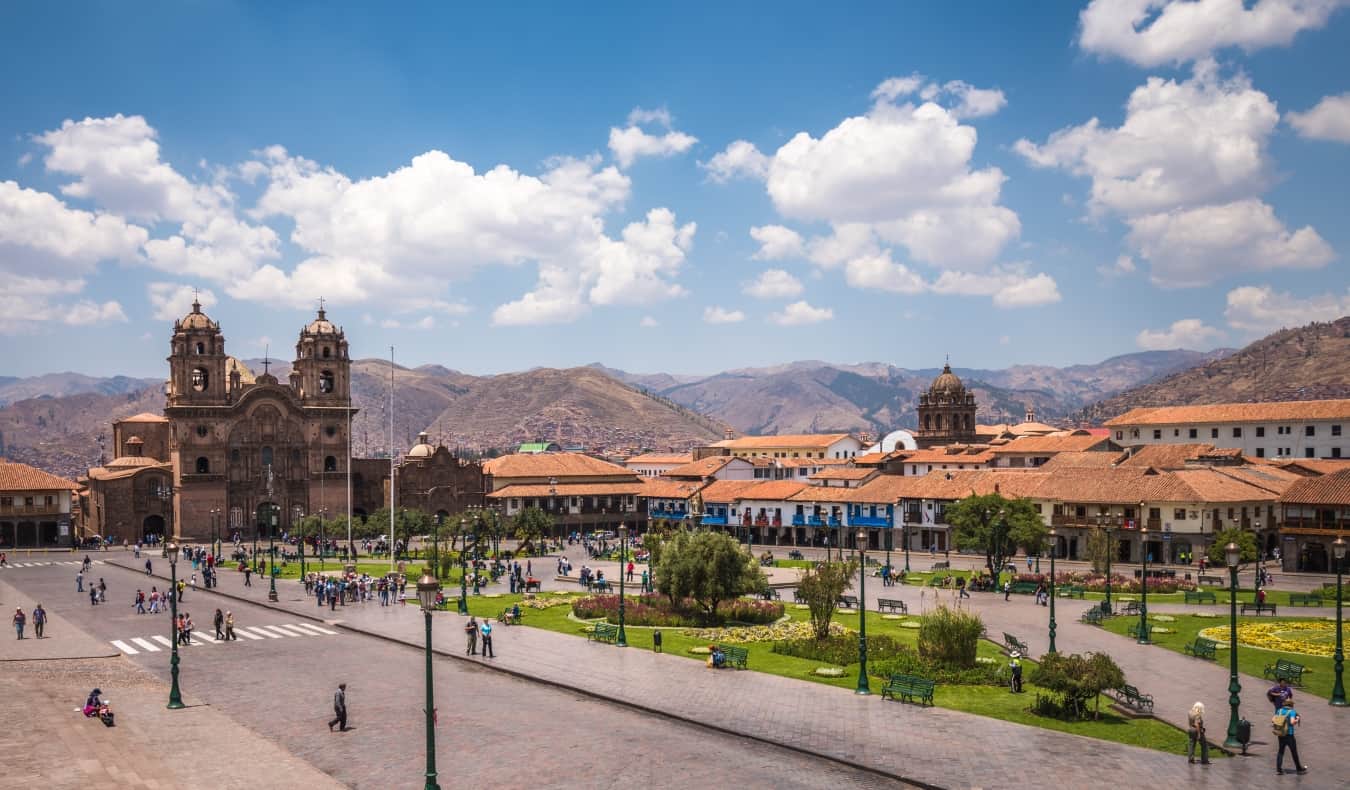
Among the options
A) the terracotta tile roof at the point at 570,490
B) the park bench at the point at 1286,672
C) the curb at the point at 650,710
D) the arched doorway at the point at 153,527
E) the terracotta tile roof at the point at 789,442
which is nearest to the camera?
the curb at the point at 650,710

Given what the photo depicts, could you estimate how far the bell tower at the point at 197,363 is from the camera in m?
93.6

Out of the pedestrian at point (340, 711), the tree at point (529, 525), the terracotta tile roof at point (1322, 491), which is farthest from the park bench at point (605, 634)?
the terracotta tile roof at point (1322, 491)

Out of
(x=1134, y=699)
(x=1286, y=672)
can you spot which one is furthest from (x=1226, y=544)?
(x=1134, y=699)

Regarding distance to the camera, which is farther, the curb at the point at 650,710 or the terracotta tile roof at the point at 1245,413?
the terracotta tile roof at the point at 1245,413

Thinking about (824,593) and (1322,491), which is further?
(1322,491)

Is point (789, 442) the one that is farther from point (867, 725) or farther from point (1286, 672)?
point (867, 725)

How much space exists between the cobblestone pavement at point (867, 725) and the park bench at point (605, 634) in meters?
0.62

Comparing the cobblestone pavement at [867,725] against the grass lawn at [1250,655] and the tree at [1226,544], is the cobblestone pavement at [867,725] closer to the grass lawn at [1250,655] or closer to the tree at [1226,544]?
the grass lawn at [1250,655]

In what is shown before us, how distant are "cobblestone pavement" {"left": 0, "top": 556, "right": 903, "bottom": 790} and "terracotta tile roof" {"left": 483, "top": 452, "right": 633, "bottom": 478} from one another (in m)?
65.8

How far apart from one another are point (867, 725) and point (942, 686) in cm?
534

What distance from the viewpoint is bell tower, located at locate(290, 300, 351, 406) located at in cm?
10069

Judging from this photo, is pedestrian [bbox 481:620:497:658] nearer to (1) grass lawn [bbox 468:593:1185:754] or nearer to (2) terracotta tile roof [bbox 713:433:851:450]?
(1) grass lawn [bbox 468:593:1185:754]

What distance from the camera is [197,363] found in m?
94.6

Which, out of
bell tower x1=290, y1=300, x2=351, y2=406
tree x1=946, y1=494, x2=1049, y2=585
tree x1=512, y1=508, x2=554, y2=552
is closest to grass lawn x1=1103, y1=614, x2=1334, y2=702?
tree x1=946, y1=494, x2=1049, y2=585
